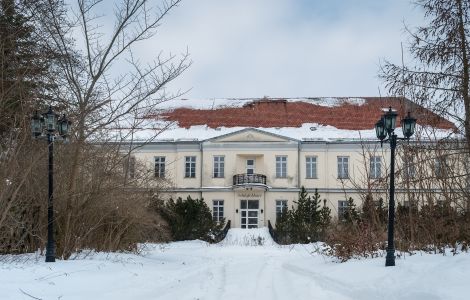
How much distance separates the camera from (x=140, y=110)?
1692cm

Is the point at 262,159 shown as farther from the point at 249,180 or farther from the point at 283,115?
the point at 283,115

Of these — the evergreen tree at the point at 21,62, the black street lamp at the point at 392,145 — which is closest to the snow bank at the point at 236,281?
the black street lamp at the point at 392,145

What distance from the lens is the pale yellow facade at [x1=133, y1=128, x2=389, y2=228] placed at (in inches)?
1887

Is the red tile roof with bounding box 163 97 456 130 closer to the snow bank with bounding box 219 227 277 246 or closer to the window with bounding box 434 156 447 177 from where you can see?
the snow bank with bounding box 219 227 277 246

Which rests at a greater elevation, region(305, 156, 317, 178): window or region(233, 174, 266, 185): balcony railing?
region(305, 156, 317, 178): window

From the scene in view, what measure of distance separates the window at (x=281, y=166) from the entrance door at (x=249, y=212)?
3.03m

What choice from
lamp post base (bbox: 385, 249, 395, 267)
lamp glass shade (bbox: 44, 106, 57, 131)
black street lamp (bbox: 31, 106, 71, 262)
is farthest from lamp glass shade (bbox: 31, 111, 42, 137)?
lamp post base (bbox: 385, 249, 395, 267)

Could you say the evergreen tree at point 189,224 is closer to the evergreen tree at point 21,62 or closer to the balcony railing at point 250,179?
the balcony railing at point 250,179

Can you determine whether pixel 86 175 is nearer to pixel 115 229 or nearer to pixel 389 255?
pixel 115 229

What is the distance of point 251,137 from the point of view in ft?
158

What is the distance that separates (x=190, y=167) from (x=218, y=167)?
8.08 ft

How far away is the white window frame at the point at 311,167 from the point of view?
48.6 metres

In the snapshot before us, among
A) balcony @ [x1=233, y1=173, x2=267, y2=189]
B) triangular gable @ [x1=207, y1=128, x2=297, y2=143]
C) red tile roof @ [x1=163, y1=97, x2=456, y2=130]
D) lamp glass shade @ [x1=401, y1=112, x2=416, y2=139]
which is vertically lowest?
lamp glass shade @ [x1=401, y1=112, x2=416, y2=139]

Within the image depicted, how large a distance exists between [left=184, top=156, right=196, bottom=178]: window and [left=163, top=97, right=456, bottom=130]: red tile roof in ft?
10.1
